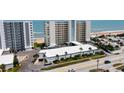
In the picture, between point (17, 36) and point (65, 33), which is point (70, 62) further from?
point (17, 36)

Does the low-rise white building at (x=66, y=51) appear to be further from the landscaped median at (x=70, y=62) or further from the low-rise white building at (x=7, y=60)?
the low-rise white building at (x=7, y=60)

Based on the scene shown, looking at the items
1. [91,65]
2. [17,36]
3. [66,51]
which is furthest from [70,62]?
[17,36]

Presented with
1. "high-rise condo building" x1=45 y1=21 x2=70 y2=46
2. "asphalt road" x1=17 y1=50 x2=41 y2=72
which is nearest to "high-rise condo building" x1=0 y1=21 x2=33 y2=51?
"asphalt road" x1=17 y1=50 x2=41 y2=72

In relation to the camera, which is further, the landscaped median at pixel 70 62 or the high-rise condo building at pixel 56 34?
the high-rise condo building at pixel 56 34

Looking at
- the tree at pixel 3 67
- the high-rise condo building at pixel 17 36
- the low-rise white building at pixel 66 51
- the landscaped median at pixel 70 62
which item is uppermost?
the high-rise condo building at pixel 17 36

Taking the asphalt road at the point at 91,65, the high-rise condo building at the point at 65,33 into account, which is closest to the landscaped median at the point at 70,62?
the asphalt road at the point at 91,65
